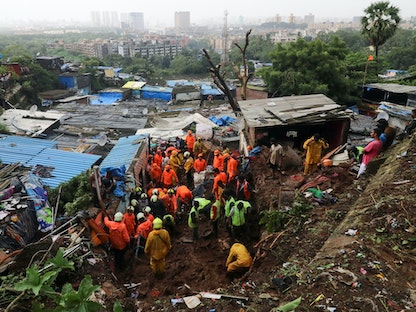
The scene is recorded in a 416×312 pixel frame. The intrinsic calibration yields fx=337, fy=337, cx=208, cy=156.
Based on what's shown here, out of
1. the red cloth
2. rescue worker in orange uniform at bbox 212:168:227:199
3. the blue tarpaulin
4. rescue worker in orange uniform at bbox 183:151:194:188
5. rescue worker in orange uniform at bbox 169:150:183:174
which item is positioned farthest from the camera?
the blue tarpaulin

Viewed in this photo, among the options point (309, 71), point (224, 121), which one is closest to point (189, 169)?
point (224, 121)

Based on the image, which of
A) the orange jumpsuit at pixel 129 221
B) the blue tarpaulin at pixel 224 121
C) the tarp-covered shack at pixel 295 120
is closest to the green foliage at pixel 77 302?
the orange jumpsuit at pixel 129 221

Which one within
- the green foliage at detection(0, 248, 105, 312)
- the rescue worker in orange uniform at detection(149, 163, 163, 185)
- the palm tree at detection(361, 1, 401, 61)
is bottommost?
the rescue worker in orange uniform at detection(149, 163, 163, 185)

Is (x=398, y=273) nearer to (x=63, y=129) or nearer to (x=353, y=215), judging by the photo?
(x=353, y=215)

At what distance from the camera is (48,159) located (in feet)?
33.6

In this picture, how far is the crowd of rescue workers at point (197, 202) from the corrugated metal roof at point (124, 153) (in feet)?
2.64

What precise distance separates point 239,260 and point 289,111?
6.61 meters

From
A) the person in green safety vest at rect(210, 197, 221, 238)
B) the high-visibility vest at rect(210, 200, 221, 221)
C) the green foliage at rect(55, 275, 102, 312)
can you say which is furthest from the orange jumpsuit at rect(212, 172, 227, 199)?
the green foliage at rect(55, 275, 102, 312)

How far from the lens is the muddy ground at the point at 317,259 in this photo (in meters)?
4.06

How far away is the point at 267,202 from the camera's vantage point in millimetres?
8461

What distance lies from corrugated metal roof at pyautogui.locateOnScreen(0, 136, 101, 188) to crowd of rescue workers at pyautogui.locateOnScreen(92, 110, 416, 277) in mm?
1257

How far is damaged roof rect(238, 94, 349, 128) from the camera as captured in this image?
10492mm

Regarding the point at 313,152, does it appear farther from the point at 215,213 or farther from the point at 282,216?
the point at 215,213

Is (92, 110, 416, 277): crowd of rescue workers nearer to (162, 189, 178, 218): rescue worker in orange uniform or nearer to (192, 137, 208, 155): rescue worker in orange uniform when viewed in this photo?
(162, 189, 178, 218): rescue worker in orange uniform
